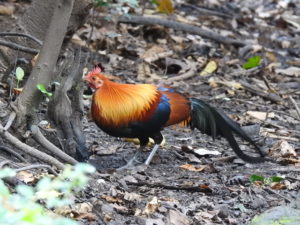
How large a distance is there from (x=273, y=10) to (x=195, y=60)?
3.95 m

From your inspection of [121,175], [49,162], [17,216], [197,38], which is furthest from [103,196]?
[197,38]

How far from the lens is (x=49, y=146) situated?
4668 mm

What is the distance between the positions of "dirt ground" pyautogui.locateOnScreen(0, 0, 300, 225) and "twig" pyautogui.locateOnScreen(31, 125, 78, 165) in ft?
0.75

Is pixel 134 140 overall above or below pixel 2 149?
below

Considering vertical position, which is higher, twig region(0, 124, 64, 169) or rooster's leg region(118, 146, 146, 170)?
twig region(0, 124, 64, 169)

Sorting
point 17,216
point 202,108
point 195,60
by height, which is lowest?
point 195,60

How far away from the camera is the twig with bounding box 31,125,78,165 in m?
4.58

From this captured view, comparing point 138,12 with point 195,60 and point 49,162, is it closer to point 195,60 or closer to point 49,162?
point 195,60

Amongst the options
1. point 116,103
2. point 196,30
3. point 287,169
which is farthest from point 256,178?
point 196,30

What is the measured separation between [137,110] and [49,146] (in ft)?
3.38

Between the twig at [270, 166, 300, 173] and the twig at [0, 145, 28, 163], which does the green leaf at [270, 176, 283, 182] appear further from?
the twig at [0, 145, 28, 163]

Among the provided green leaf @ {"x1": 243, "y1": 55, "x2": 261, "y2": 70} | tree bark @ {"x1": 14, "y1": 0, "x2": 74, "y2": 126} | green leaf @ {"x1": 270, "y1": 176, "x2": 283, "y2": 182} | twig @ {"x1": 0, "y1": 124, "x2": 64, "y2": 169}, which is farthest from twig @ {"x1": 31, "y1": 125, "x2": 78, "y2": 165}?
green leaf @ {"x1": 243, "y1": 55, "x2": 261, "y2": 70}

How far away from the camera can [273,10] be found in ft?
42.1

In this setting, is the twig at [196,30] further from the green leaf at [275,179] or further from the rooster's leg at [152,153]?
the green leaf at [275,179]
